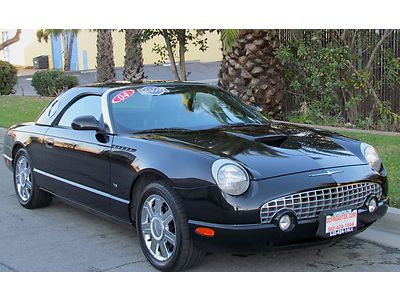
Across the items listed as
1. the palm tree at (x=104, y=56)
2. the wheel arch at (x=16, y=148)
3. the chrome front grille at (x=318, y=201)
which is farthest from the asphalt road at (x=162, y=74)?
the chrome front grille at (x=318, y=201)

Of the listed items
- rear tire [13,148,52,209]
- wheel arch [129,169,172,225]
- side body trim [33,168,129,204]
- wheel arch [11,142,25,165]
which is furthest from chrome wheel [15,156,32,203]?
wheel arch [129,169,172,225]

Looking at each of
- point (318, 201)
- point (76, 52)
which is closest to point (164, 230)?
Result: point (318, 201)

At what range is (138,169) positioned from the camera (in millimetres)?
4445

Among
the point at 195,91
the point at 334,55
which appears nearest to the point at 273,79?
the point at 334,55

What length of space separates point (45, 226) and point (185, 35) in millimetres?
6531

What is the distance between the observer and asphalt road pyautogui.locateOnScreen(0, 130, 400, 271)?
4438 millimetres

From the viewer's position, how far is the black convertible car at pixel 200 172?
3.87 metres

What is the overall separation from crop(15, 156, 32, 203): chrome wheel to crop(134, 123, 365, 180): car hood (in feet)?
7.42

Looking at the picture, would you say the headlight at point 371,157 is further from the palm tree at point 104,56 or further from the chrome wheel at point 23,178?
the palm tree at point 104,56

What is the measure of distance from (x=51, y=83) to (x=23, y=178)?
12.2 metres

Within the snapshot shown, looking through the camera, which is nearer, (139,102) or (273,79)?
(139,102)

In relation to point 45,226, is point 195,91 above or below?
above

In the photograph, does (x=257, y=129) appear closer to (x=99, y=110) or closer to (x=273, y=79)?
(x=99, y=110)

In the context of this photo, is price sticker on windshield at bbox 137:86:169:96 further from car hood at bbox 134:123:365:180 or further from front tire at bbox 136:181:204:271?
front tire at bbox 136:181:204:271
